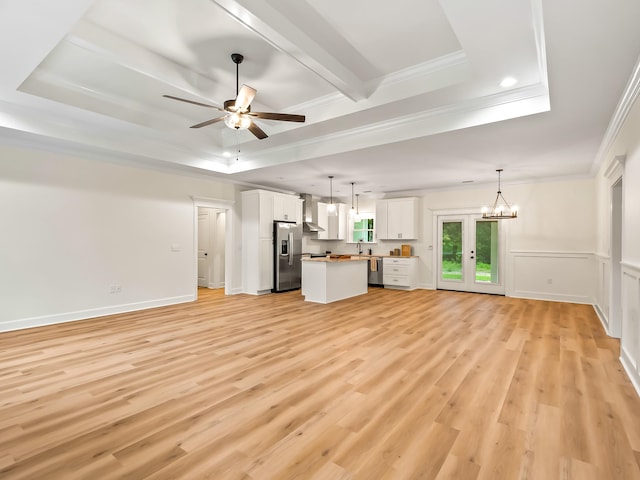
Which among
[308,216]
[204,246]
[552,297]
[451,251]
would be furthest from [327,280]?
[552,297]

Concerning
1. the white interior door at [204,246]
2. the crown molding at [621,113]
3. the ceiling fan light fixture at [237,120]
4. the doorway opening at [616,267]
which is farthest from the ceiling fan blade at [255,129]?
the white interior door at [204,246]

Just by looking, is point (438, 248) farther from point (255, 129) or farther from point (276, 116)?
point (276, 116)

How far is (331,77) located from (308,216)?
19.2ft

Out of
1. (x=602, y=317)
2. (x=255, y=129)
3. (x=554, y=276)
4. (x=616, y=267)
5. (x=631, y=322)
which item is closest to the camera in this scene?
(x=631, y=322)

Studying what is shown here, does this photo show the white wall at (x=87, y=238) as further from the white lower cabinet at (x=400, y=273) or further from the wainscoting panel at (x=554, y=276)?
the wainscoting panel at (x=554, y=276)

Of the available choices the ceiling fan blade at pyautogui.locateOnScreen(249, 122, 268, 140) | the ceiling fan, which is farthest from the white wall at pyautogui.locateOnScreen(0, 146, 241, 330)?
the ceiling fan blade at pyautogui.locateOnScreen(249, 122, 268, 140)

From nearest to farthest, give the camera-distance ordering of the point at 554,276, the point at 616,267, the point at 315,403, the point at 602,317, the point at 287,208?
the point at 315,403 < the point at 616,267 < the point at 602,317 < the point at 554,276 < the point at 287,208

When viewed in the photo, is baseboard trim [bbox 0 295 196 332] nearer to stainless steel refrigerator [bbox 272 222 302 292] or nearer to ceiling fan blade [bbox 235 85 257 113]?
stainless steel refrigerator [bbox 272 222 302 292]

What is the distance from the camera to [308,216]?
909cm

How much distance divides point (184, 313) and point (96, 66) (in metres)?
3.77

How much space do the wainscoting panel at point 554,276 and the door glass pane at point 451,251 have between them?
122 centimetres

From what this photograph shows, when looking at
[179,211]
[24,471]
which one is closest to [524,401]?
[24,471]

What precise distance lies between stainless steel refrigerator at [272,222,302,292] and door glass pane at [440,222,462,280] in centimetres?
375

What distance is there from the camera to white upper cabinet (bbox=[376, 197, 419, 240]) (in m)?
8.76
